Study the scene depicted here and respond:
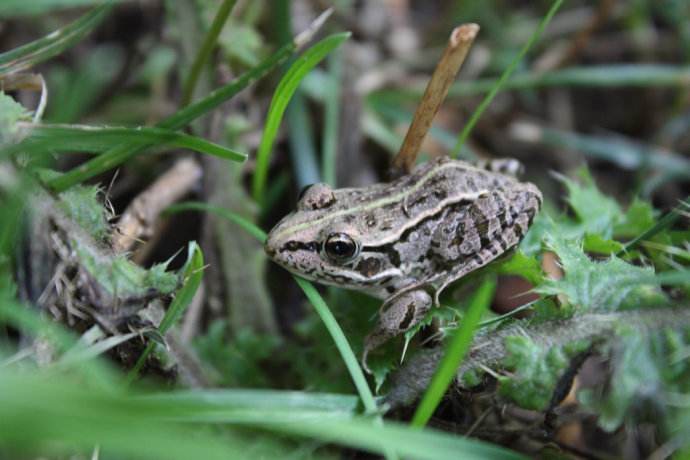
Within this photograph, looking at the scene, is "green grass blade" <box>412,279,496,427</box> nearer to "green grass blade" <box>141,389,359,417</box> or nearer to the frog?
"green grass blade" <box>141,389,359,417</box>

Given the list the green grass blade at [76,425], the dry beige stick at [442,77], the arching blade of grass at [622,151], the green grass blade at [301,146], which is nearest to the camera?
the green grass blade at [76,425]

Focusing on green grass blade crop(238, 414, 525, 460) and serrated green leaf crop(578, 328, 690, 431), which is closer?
green grass blade crop(238, 414, 525, 460)

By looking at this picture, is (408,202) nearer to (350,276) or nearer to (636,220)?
(350,276)

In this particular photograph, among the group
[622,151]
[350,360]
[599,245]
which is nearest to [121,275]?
[350,360]

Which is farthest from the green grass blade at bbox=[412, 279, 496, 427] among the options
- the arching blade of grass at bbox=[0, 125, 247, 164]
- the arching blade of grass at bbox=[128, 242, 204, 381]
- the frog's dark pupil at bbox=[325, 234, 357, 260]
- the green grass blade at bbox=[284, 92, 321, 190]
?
the green grass blade at bbox=[284, 92, 321, 190]

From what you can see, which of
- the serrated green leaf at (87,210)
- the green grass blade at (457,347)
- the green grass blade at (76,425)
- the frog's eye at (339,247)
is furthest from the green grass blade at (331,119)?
the green grass blade at (76,425)

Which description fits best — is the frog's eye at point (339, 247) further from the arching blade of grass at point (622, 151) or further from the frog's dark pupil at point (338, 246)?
the arching blade of grass at point (622, 151)
